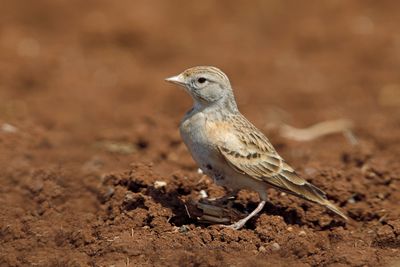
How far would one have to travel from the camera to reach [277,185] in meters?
7.77

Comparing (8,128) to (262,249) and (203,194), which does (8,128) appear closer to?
(203,194)

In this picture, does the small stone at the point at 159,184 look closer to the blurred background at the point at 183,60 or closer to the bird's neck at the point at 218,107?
the bird's neck at the point at 218,107

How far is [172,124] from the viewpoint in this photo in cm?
1177

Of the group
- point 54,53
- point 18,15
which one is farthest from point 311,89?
point 18,15

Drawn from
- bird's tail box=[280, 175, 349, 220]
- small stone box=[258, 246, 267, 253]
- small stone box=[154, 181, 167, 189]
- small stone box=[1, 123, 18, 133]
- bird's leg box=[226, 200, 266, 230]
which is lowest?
small stone box=[258, 246, 267, 253]

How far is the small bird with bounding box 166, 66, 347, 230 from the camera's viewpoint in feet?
25.0

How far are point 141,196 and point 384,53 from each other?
9811 millimetres

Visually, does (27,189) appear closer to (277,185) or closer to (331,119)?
(277,185)

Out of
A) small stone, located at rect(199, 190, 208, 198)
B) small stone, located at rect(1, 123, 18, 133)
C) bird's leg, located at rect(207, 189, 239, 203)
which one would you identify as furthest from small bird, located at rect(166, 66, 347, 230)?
small stone, located at rect(1, 123, 18, 133)

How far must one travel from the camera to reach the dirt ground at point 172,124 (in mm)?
7270

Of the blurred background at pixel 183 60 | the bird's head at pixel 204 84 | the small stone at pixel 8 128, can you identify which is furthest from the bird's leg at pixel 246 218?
the small stone at pixel 8 128

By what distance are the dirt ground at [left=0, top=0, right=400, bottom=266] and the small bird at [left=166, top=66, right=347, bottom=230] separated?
36cm

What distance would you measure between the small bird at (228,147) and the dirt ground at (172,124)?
36cm

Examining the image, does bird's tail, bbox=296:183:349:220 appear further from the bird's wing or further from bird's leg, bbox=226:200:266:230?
bird's leg, bbox=226:200:266:230
